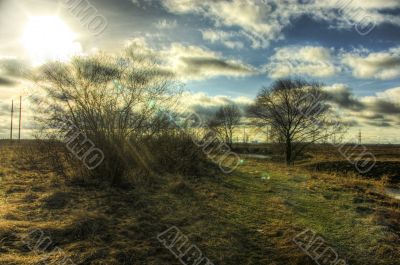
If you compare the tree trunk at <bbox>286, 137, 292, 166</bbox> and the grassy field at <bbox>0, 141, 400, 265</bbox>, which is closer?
the grassy field at <bbox>0, 141, 400, 265</bbox>

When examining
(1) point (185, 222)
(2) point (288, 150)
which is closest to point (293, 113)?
(2) point (288, 150)

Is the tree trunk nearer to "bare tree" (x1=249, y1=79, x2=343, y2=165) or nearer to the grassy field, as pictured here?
"bare tree" (x1=249, y1=79, x2=343, y2=165)

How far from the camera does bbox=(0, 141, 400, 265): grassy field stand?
23.5 ft

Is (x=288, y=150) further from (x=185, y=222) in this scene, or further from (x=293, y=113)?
(x=185, y=222)

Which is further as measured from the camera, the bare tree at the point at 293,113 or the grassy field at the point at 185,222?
the bare tree at the point at 293,113

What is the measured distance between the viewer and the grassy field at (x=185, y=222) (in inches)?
283

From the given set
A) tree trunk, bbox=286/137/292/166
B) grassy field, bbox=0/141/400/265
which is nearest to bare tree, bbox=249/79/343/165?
tree trunk, bbox=286/137/292/166

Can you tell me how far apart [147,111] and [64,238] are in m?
9.64

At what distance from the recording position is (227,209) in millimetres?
11234

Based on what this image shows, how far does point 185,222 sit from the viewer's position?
9383 mm

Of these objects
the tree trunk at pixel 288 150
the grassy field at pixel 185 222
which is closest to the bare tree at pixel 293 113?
the tree trunk at pixel 288 150

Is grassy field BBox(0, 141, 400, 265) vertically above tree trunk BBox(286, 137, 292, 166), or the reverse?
tree trunk BBox(286, 137, 292, 166)

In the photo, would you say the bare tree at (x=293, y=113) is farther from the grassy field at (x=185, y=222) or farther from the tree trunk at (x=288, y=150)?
the grassy field at (x=185, y=222)

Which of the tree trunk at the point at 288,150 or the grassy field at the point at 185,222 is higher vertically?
the tree trunk at the point at 288,150
